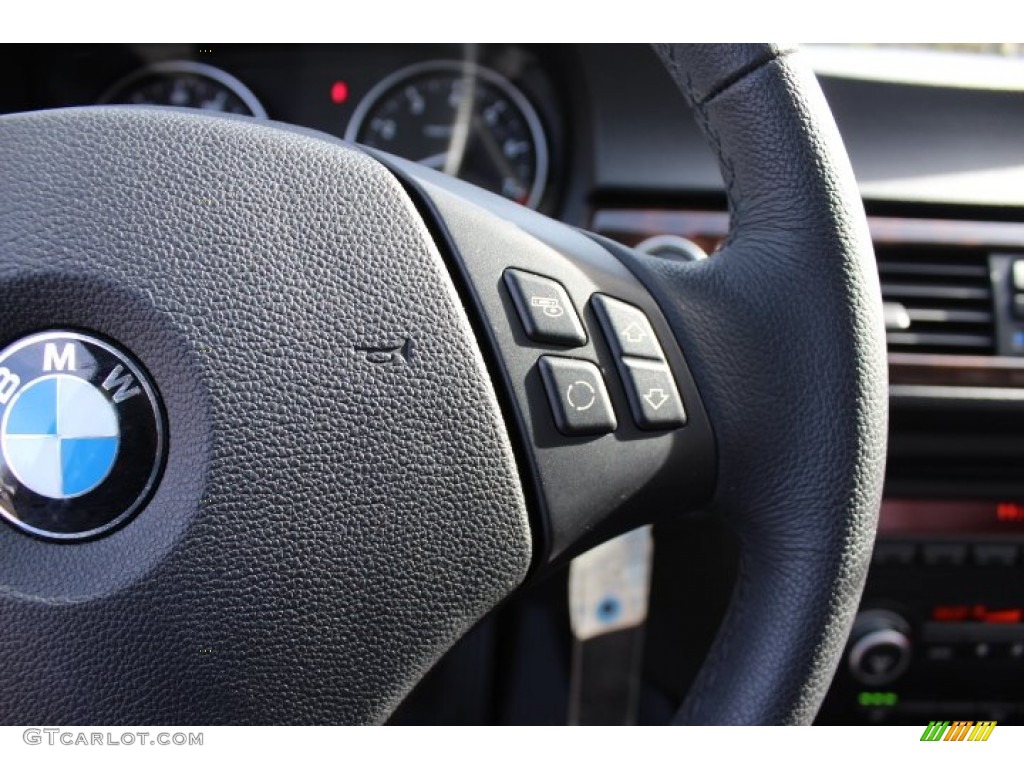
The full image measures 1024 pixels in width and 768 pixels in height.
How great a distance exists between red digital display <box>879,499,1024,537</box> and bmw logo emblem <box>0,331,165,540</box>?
1.00m

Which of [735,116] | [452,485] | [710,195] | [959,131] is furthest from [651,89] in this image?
[452,485]

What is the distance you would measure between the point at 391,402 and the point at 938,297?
0.82 m

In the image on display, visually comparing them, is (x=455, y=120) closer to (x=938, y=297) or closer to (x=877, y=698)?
(x=938, y=297)

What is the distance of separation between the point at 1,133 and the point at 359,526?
34 cm

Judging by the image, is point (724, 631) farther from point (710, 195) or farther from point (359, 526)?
point (710, 195)

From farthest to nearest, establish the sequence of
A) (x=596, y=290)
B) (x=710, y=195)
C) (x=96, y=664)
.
Result: (x=710, y=195) → (x=596, y=290) → (x=96, y=664)

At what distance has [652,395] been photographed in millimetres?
677

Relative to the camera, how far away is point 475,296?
0.65 m

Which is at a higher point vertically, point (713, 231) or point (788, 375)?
point (713, 231)

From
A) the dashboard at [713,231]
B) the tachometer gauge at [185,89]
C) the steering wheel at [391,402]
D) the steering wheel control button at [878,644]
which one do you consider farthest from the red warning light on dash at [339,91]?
the steering wheel control button at [878,644]

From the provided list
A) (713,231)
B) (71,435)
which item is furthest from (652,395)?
(713,231)
